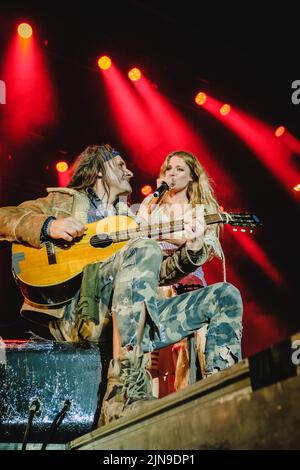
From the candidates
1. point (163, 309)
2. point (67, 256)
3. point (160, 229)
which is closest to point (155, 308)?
point (163, 309)

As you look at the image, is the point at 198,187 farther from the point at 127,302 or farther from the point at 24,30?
the point at 24,30

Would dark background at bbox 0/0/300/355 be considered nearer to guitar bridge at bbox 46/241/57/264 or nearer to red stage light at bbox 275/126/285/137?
red stage light at bbox 275/126/285/137

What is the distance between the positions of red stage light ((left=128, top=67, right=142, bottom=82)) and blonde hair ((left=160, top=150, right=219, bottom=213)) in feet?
11.3

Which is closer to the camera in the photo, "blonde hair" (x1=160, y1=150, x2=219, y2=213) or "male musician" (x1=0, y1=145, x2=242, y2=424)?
"male musician" (x1=0, y1=145, x2=242, y2=424)

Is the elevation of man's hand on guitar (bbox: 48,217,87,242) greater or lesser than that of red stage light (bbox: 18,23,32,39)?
lesser

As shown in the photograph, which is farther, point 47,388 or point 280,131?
point 280,131

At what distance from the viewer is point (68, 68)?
A: 7117 millimetres

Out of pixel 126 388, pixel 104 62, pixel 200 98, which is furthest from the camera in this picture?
pixel 200 98

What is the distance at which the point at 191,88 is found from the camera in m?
7.68

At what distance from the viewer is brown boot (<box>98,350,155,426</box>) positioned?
1.86m

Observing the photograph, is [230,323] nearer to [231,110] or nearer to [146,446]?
[146,446]

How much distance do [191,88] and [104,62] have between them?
1.43 m

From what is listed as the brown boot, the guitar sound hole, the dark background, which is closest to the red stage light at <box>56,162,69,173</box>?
the dark background
